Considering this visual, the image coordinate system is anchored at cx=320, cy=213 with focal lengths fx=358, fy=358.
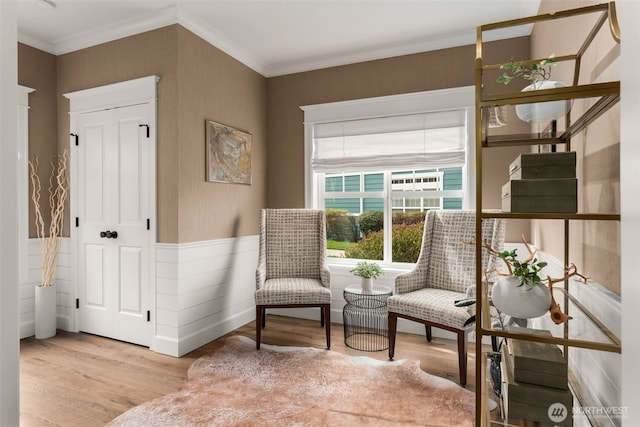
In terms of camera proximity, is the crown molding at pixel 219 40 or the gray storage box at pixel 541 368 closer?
the gray storage box at pixel 541 368

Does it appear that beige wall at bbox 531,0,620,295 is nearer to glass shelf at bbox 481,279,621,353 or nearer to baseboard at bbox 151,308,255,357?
glass shelf at bbox 481,279,621,353

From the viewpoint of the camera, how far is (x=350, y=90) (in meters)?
3.68

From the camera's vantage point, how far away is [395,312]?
2.63 meters

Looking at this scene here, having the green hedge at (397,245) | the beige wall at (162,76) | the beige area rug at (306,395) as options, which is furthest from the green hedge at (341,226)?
the beige wall at (162,76)

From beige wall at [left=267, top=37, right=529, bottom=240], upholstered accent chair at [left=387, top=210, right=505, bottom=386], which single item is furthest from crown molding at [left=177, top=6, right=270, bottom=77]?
upholstered accent chair at [left=387, top=210, right=505, bottom=386]

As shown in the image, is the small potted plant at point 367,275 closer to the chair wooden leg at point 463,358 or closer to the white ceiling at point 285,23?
the chair wooden leg at point 463,358

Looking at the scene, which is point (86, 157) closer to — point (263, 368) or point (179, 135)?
point (179, 135)

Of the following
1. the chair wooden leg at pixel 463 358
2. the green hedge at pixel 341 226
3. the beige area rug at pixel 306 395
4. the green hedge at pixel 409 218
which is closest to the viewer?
the beige area rug at pixel 306 395

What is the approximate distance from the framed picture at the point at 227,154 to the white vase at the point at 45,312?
1787 millimetres

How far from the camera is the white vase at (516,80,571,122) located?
1217 mm

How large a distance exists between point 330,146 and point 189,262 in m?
1.82

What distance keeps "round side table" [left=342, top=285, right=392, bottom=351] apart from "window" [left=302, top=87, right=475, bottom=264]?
0.56 m

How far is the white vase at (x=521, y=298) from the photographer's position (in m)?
1.10

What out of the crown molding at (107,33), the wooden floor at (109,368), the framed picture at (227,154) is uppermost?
the crown molding at (107,33)
